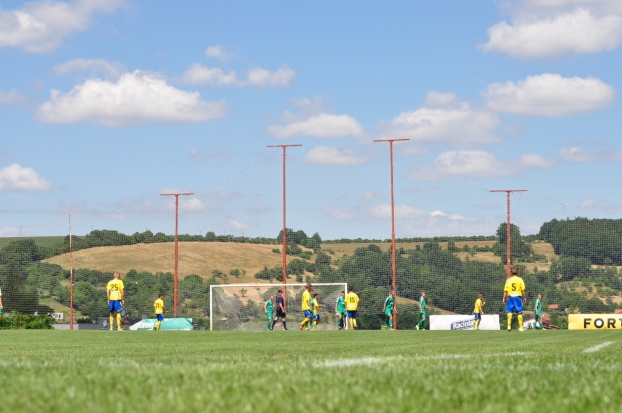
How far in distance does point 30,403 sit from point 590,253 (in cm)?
4277

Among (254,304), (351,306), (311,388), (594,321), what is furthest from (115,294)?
(311,388)

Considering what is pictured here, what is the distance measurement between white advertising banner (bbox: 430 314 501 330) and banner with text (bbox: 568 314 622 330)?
10.2ft

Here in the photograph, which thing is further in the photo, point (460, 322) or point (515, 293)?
point (460, 322)

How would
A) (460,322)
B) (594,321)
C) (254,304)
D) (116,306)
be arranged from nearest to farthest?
(116,306) < (594,321) < (460,322) < (254,304)

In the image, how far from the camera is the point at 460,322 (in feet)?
124

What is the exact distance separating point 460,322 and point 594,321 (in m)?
5.50

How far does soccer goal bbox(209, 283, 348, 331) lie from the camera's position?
37875 millimetres

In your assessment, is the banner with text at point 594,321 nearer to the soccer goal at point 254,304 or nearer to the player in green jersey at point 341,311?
the player in green jersey at point 341,311

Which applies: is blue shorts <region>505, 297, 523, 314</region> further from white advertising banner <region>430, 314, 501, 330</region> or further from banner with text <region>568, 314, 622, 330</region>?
white advertising banner <region>430, 314, 501, 330</region>

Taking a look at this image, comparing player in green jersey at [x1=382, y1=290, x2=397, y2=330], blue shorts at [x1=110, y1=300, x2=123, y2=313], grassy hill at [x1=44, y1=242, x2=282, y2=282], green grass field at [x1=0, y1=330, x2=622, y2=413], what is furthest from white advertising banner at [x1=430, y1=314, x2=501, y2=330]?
green grass field at [x1=0, y1=330, x2=622, y2=413]

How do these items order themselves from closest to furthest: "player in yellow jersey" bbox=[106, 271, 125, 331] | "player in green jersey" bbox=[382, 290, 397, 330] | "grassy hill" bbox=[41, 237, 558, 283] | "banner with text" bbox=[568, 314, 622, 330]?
1. "player in yellow jersey" bbox=[106, 271, 125, 331]
2. "player in green jersey" bbox=[382, 290, 397, 330]
3. "banner with text" bbox=[568, 314, 622, 330]
4. "grassy hill" bbox=[41, 237, 558, 283]

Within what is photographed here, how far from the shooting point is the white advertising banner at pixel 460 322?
37.6 m

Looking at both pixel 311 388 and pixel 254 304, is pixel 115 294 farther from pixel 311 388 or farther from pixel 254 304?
pixel 311 388

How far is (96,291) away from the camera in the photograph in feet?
144
